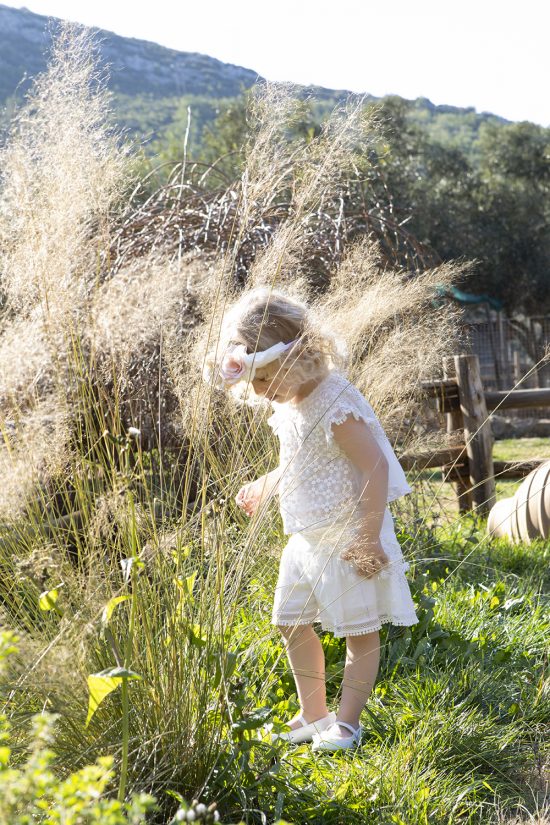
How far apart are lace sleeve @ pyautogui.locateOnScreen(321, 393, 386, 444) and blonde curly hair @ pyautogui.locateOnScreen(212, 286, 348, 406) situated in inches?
4.6

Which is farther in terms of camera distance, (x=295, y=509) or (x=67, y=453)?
(x=295, y=509)

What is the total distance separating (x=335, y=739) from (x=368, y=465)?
2.32 ft

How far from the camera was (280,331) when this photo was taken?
8.13 ft

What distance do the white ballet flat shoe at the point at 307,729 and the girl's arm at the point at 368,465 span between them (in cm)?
50

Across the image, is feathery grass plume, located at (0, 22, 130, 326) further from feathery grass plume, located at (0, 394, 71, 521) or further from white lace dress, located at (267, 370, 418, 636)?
white lace dress, located at (267, 370, 418, 636)

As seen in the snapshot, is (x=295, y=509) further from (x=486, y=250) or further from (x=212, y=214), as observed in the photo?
(x=486, y=250)

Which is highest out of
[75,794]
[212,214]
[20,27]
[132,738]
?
[20,27]

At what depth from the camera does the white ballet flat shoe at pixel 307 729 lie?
238cm

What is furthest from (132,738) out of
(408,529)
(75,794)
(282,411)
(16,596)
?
(408,529)

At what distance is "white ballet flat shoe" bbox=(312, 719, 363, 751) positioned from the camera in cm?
230

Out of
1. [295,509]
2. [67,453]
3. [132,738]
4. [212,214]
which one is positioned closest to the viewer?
[132,738]

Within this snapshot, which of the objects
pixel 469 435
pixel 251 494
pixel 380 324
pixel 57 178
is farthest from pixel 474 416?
pixel 57 178

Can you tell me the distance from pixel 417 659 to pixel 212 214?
2.90 meters

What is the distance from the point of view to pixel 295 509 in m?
2.58
